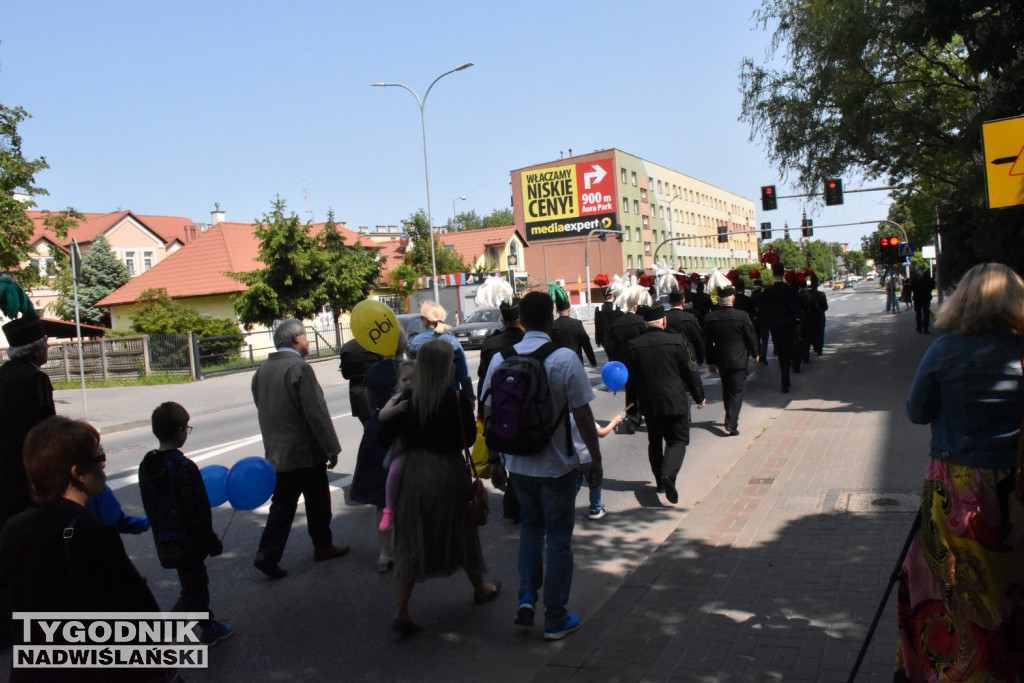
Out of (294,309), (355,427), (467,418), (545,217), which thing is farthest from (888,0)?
(545,217)

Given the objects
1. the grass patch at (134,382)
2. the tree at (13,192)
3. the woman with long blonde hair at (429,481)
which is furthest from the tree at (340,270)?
the woman with long blonde hair at (429,481)

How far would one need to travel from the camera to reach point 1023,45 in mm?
11391

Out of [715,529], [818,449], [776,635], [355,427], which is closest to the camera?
[776,635]

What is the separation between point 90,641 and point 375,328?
3.61 meters

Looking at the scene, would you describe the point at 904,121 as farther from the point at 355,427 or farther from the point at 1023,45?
the point at 355,427

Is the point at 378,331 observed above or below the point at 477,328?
above

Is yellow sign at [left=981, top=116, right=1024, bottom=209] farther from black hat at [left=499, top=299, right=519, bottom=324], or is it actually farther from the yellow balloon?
the yellow balloon

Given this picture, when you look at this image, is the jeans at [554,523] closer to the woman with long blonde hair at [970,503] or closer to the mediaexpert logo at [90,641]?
the woman with long blonde hair at [970,503]

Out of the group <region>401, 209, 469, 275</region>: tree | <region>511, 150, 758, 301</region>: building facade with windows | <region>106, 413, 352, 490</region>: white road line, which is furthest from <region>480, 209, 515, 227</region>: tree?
<region>106, 413, 352, 490</region>: white road line

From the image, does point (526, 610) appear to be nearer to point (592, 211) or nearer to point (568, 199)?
point (592, 211)

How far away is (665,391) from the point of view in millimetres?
6988

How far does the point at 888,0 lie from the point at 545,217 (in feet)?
201

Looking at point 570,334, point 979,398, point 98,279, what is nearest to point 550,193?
point 98,279

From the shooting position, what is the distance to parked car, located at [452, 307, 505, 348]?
98.1ft
